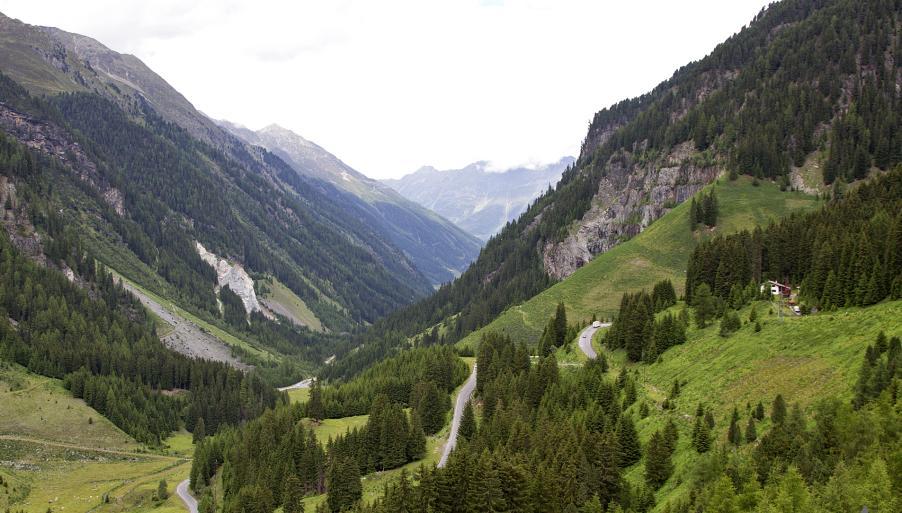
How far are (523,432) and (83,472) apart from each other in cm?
10153

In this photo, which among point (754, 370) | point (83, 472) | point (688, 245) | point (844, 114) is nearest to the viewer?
point (754, 370)

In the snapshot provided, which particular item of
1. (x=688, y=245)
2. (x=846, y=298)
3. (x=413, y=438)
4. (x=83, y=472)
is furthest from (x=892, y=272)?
(x=83, y=472)

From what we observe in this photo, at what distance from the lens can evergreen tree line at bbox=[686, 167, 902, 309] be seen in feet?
268

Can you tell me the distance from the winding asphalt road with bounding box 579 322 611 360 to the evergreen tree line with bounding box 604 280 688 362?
3375mm

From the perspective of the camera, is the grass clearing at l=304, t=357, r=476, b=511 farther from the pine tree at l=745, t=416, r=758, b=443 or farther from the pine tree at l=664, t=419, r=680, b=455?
the pine tree at l=745, t=416, r=758, b=443

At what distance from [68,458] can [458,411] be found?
87.0 m

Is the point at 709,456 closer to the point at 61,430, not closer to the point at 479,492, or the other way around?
the point at 479,492

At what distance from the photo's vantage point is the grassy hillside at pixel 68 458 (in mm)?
119438

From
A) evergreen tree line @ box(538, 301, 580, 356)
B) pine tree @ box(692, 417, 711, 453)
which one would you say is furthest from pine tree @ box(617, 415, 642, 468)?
evergreen tree line @ box(538, 301, 580, 356)

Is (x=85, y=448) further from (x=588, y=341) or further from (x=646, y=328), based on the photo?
(x=646, y=328)

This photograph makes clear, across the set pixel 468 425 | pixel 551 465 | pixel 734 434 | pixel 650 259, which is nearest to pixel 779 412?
pixel 734 434

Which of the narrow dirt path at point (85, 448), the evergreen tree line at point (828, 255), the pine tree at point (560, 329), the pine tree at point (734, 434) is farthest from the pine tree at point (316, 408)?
the pine tree at point (734, 434)

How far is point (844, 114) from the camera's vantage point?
615ft

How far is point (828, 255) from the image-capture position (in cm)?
9169
